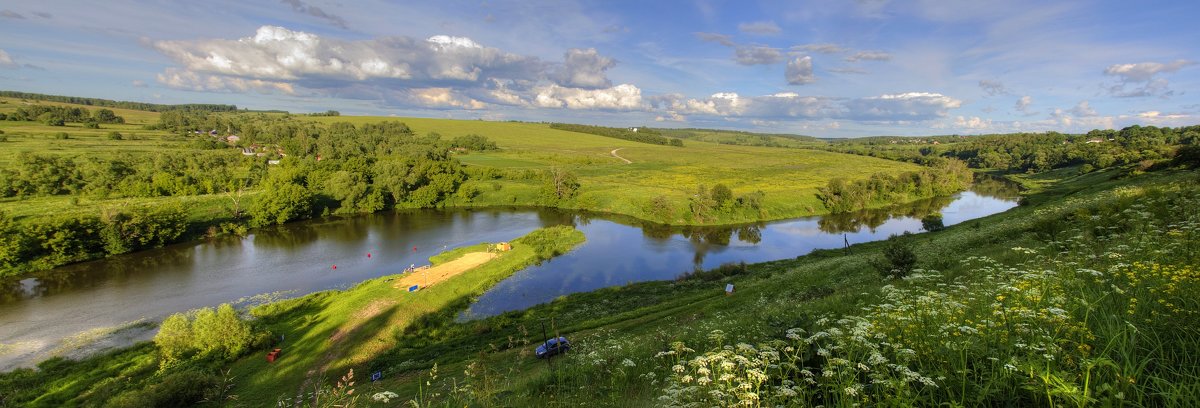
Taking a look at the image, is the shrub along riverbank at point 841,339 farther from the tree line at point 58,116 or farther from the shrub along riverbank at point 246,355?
the tree line at point 58,116

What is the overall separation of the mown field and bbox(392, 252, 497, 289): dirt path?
108ft

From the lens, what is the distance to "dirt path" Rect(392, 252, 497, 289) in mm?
36062

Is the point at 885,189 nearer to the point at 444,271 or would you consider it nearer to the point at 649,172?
the point at 649,172

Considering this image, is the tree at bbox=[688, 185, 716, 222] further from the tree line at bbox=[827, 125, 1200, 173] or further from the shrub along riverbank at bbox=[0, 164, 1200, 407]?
the tree line at bbox=[827, 125, 1200, 173]

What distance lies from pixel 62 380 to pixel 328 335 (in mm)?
11134

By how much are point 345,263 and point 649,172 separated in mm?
80245

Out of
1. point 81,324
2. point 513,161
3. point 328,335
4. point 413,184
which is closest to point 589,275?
point 328,335

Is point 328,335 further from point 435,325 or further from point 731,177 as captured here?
point 731,177

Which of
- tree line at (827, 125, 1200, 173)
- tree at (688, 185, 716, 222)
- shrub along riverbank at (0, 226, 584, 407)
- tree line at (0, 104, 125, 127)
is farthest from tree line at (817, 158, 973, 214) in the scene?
tree line at (0, 104, 125, 127)

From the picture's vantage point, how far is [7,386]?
819 inches

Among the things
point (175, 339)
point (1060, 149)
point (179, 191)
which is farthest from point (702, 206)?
point (1060, 149)

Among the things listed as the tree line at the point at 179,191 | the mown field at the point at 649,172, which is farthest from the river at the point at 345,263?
the mown field at the point at 649,172

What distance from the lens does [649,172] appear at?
11369cm

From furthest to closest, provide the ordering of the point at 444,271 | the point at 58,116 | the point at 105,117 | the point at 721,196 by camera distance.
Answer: the point at 105,117, the point at 58,116, the point at 721,196, the point at 444,271
